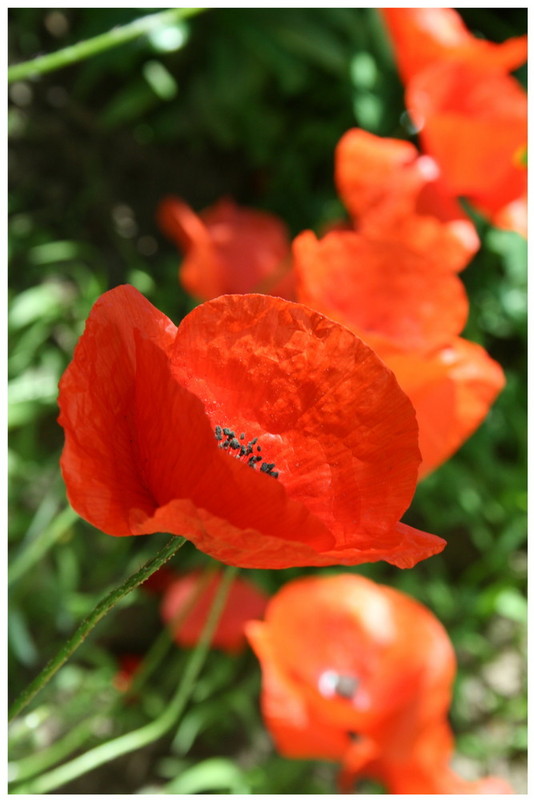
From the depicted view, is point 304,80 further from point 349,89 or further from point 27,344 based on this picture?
point 27,344

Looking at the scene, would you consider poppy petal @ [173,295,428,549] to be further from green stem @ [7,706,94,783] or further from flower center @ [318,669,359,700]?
flower center @ [318,669,359,700]

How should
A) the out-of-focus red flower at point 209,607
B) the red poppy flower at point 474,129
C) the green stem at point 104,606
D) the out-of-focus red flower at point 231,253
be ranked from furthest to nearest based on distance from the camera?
the out-of-focus red flower at point 209,607 → the out-of-focus red flower at point 231,253 → the red poppy flower at point 474,129 → the green stem at point 104,606

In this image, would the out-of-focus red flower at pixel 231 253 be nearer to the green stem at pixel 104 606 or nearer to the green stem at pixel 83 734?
the green stem at pixel 83 734

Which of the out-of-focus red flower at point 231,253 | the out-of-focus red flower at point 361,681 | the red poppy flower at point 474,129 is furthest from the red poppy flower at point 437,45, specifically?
the out-of-focus red flower at point 361,681

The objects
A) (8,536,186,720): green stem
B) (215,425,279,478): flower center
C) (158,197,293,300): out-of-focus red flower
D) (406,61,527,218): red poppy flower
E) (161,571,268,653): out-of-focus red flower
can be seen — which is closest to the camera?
(8,536,186,720): green stem

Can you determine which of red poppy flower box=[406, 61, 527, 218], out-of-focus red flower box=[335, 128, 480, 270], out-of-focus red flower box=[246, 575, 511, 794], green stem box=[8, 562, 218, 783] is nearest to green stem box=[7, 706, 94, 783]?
green stem box=[8, 562, 218, 783]

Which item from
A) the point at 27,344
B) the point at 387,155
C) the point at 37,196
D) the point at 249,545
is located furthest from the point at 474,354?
the point at 37,196
